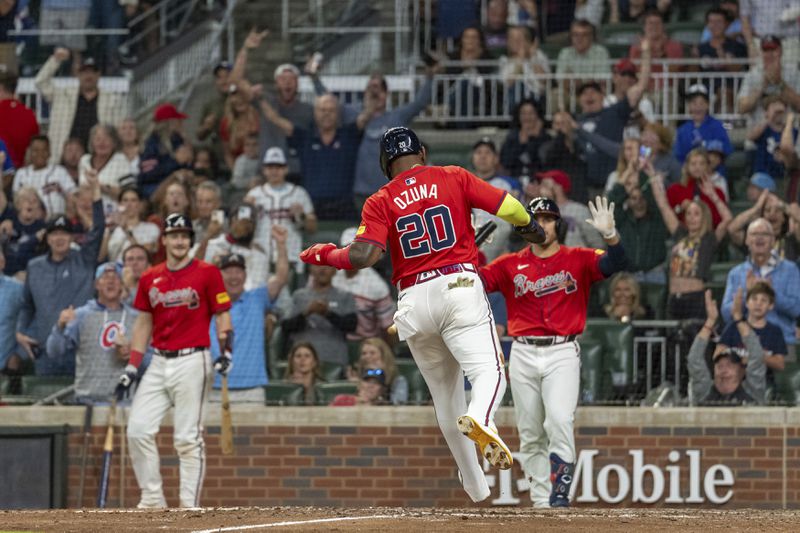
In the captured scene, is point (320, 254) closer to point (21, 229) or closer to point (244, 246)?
point (244, 246)

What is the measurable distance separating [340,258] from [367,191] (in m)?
5.68

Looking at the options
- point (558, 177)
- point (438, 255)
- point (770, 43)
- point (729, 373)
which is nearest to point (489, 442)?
point (438, 255)

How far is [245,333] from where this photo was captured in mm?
11516

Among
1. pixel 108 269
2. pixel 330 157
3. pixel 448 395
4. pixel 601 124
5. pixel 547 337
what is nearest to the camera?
pixel 448 395

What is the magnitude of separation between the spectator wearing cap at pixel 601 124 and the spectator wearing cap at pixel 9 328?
4.73 meters

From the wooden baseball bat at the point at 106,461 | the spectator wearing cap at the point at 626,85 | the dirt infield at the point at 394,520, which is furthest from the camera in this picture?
the spectator wearing cap at the point at 626,85

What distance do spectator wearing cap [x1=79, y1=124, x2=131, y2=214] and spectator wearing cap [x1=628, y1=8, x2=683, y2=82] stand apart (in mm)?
4776

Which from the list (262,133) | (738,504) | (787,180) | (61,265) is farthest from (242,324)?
(787,180)

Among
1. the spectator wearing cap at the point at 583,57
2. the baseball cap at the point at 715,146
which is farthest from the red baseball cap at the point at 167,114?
the baseball cap at the point at 715,146

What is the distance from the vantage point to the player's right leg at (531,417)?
9250 millimetres

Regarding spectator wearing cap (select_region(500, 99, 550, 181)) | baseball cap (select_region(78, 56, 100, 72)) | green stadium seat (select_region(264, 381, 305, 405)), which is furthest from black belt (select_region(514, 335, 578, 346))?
baseball cap (select_region(78, 56, 100, 72))

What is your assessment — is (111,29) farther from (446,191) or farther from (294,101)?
(446,191)

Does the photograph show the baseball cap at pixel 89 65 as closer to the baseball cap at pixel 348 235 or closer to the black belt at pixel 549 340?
the baseball cap at pixel 348 235

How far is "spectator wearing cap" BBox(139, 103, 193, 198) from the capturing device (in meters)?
13.4
